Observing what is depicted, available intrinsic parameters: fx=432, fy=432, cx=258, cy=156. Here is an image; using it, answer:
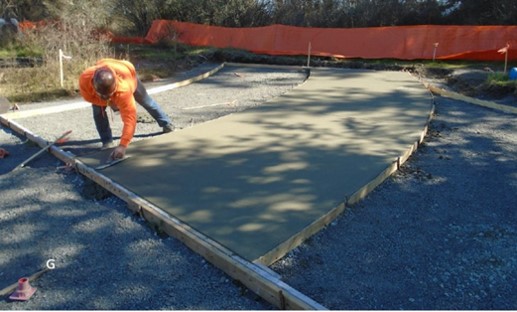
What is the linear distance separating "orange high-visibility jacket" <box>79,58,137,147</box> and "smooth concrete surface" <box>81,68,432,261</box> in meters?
0.42

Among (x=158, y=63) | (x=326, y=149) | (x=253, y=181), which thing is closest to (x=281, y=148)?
(x=326, y=149)

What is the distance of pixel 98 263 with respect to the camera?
116 inches

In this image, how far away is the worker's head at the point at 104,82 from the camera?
381cm

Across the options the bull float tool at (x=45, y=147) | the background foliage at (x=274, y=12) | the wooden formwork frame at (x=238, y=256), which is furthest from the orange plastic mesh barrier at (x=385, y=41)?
the bull float tool at (x=45, y=147)

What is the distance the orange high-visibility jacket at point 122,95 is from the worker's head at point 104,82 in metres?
0.11

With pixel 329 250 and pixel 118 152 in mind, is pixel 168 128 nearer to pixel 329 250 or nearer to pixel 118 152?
pixel 118 152

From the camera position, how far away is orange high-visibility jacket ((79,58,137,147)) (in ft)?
13.3

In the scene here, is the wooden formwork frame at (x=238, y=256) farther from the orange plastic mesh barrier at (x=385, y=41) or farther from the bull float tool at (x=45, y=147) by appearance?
the orange plastic mesh barrier at (x=385, y=41)

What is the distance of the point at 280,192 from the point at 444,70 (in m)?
8.54

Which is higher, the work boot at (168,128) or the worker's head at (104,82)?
the worker's head at (104,82)

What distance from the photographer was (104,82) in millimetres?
3812

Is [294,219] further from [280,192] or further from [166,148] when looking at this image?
[166,148]

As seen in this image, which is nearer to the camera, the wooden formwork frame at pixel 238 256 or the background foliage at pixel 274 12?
the wooden formwork frame at pixel 238 256

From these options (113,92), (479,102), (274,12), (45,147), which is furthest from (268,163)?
(274,12)
